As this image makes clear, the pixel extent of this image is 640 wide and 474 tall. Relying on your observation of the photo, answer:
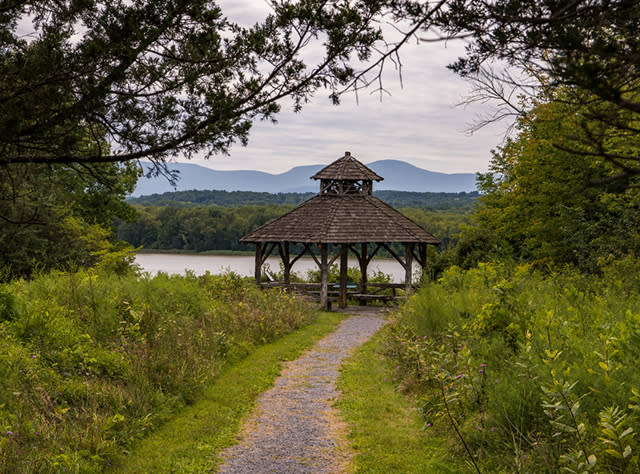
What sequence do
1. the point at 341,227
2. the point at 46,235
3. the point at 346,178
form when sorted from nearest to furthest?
the point at 341,227 → the point at 46,235 → the point at 346,178

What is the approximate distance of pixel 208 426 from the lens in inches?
254

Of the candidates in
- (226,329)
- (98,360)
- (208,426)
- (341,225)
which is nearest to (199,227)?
(341,225)

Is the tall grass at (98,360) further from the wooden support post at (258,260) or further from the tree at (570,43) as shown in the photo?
the wooden support post at (258,260)

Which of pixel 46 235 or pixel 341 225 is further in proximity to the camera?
pixel 46 235

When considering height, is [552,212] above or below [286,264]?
above

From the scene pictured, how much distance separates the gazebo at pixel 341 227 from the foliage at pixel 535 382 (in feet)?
33.4

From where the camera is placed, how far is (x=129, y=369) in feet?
23.0

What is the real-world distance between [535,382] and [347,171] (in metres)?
16.5

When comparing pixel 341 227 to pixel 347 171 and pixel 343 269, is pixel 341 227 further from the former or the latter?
pixel 347 171

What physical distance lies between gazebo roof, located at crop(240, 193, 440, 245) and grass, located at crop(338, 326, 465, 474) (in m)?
9.58

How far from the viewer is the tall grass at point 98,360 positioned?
17.0ft

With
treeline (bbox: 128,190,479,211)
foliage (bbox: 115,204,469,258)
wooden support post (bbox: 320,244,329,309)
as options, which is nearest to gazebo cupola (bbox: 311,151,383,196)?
wooden support post (bbox: 320,244,329,309)

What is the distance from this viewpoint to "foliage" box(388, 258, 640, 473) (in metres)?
3.79

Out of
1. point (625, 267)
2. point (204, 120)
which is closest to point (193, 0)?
point (204, 120)
